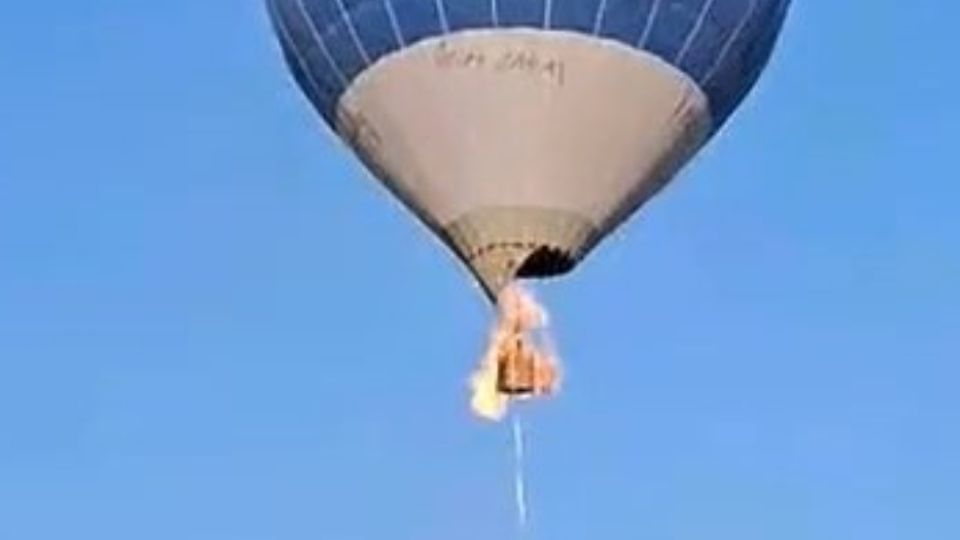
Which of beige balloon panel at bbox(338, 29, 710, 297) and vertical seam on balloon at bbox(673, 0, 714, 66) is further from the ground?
vertical seam on balloon at bbox(673, 0, 714, 66)

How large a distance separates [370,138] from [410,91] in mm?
695

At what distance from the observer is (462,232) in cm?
5119

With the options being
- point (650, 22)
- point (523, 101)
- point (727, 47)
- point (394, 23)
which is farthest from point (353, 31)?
point (727, 47)

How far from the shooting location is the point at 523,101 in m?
50.9

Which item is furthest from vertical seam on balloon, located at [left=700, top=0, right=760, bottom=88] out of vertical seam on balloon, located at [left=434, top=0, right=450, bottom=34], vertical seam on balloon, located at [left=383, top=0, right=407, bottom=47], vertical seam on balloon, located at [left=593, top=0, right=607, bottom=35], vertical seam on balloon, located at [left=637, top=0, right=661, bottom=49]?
vertical seam on balloon, located at [left=383, top=0, right=407, bottom=47]

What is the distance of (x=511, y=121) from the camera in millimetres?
50969

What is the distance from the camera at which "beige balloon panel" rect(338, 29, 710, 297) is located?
50.9 metres

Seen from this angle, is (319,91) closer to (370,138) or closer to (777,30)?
(370,138)

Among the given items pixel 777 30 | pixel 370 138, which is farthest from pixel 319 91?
pixel 777 30

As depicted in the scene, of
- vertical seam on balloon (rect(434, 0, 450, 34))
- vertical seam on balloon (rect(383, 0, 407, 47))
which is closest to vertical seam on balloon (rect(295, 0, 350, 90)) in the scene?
vertical seam on balloon (rect(383, 0, 407, 47))

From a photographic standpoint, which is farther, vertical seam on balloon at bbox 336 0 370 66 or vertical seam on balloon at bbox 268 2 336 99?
vertical seam on balloon at bbox 268 2 336 99

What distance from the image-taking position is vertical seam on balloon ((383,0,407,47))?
167ft

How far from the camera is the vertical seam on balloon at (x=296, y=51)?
170ft

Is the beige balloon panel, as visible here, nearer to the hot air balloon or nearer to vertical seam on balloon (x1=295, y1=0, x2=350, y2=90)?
the hot air balloon
